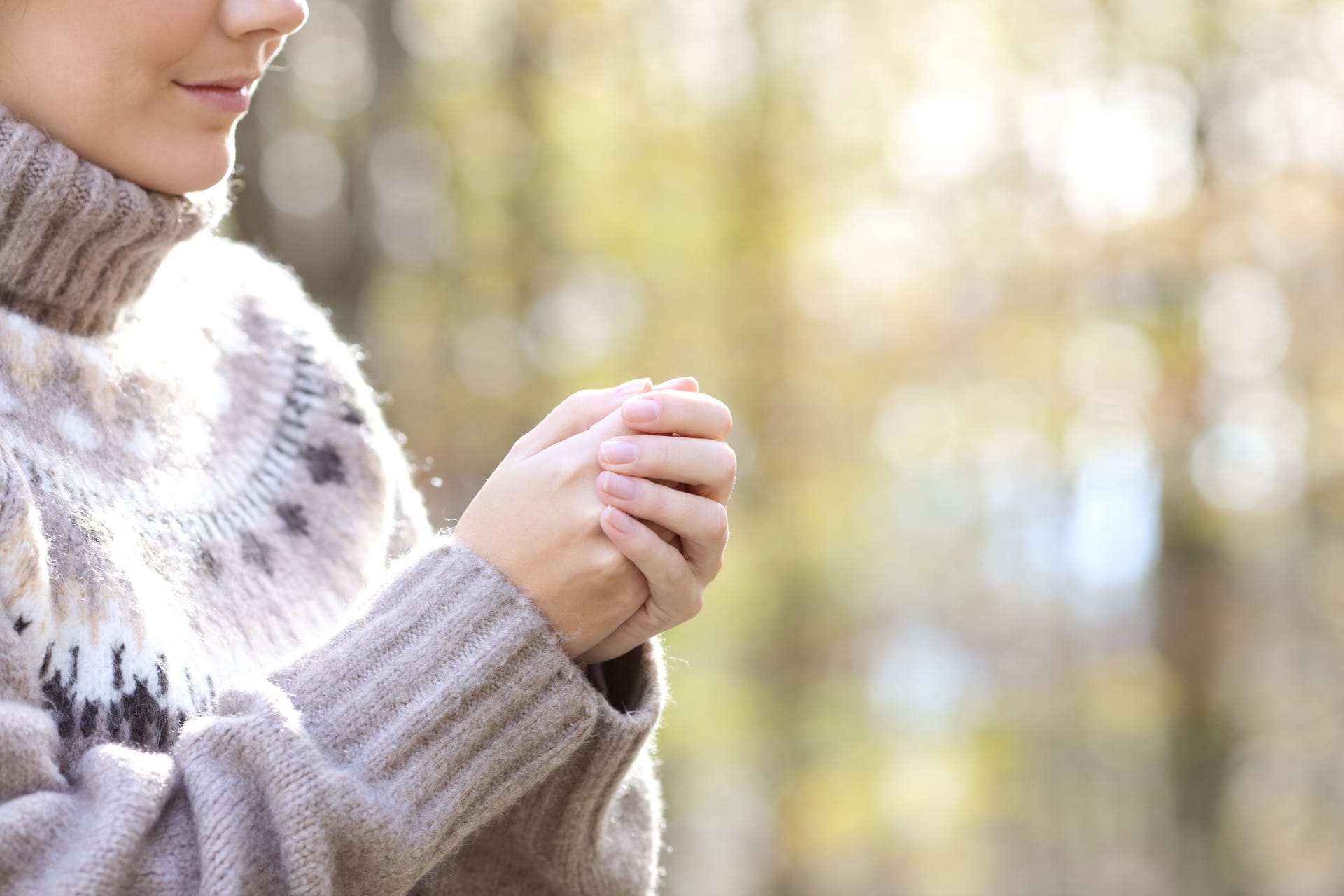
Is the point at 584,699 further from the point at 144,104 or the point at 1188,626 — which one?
the point at 1188,626

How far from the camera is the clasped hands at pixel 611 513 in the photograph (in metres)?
1.01

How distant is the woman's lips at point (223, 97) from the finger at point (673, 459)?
1.55 ft

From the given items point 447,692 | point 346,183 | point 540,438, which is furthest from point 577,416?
point 346,183

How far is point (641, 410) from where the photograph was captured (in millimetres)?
1034

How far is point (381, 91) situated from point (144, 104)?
15.2 feet

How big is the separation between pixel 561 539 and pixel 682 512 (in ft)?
0.34

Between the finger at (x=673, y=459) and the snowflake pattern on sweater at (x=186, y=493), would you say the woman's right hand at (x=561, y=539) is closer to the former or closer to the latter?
the finger at (x=673, y=459)

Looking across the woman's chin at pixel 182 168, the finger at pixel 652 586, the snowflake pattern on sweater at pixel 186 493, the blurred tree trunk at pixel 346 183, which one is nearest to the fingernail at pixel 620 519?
the finger at pixel 652 586

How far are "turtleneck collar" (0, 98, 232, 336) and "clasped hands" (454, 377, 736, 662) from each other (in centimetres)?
39

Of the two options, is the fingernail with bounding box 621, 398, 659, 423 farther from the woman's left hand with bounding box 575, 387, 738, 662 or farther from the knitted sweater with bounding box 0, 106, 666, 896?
the knitted sweater with bounding box 0, 106, 666, 896

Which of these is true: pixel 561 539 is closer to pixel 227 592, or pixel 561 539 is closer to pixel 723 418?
pixel 723 418

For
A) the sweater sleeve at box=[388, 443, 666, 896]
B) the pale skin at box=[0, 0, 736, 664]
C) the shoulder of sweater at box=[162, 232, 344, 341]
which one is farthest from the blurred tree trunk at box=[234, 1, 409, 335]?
the sweater sleeve at box=[388, 443, 666, 896]

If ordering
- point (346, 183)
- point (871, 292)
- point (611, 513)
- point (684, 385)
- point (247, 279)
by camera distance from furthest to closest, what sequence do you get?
1. point (871, 292)
2. point (346, 183)
3. point (247, 279)
4. point (684, 385)
5. point (611, 513)

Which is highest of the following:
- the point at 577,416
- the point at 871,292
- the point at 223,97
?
the point at 223,97
